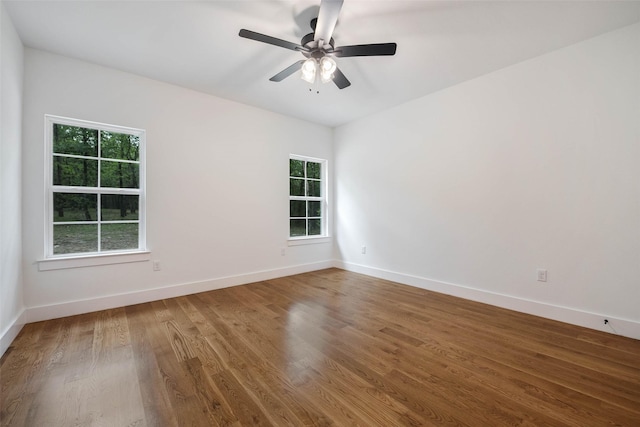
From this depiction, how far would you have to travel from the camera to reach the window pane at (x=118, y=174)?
9.61ft

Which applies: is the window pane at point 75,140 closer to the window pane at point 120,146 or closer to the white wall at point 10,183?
the window pane at point 120,146

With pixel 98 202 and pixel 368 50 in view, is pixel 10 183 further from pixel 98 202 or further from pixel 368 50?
pixel 368 50

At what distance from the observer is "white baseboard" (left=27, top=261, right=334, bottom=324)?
2577 mm

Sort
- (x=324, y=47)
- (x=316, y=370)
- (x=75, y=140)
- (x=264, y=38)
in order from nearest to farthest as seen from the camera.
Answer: (x=316, y=370) → (x=264, y=38) → (x=324, y=47) → (x=75, y=140)

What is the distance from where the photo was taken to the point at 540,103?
270cm

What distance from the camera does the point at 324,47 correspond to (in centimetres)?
212

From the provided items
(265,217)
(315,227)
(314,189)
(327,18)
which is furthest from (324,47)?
(315,227)

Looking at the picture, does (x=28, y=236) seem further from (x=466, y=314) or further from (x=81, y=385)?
(x=466, y=314)

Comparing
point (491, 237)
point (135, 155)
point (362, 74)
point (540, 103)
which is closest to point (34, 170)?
point (135, 155)

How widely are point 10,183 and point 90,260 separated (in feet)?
3.21

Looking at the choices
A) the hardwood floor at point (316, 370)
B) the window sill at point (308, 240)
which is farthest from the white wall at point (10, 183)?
the window sill at point (308, 240)

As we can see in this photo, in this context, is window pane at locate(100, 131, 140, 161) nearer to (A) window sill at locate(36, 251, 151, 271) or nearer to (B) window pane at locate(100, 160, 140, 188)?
(B) window pane at locate(100, 160, 140, 188)

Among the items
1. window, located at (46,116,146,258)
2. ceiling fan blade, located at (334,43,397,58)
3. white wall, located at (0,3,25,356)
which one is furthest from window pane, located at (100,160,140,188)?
ceiling fan blade, located at (334,43,397,58)

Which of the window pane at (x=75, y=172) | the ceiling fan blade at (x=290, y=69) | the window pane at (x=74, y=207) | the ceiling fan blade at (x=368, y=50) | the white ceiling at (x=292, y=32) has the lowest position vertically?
the window pane at (x=74, y=207)
